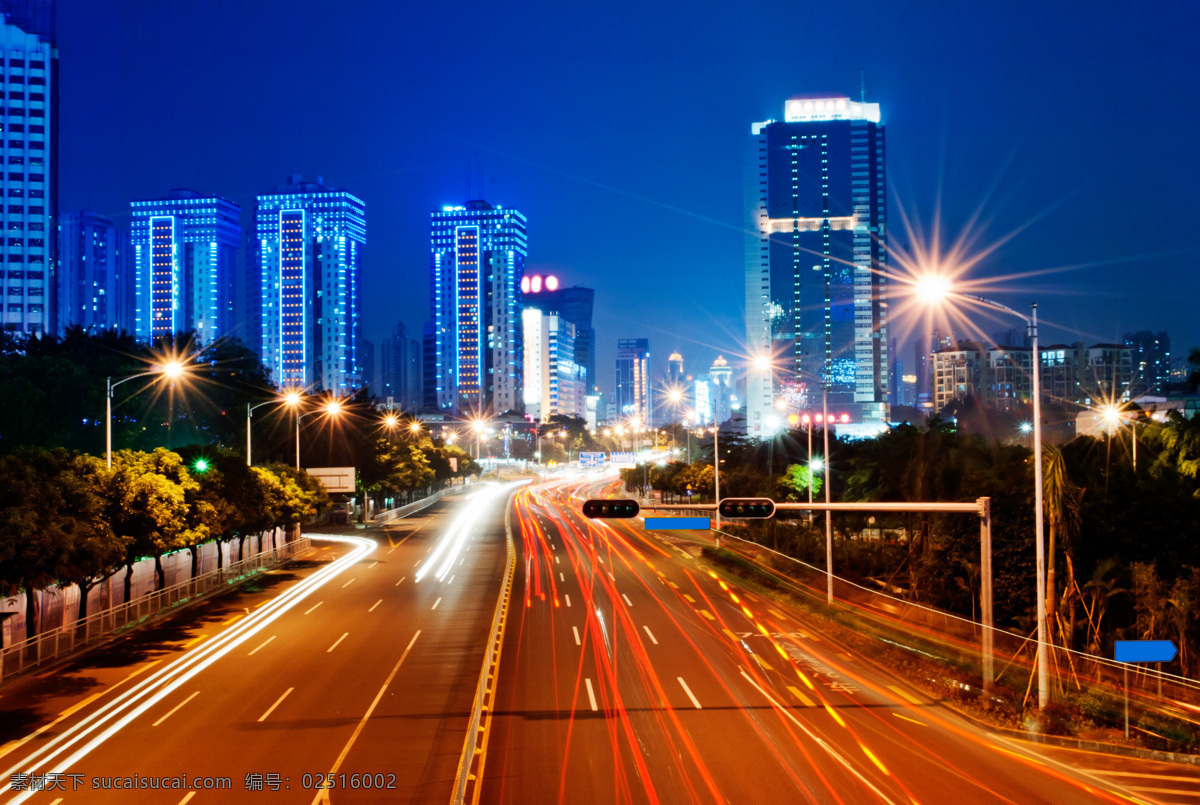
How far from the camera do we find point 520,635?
2961 cm

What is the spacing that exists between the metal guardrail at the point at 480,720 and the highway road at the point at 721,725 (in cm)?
25

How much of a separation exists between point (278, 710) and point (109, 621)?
1334cm

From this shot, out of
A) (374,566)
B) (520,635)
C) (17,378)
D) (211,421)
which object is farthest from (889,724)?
(211,421)

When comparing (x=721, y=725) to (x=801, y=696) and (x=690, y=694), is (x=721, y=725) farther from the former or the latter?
(x=801, y=696)

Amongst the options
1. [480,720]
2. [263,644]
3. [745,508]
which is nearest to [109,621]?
[263,644]

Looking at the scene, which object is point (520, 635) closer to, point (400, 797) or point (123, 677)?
point (123, 677)

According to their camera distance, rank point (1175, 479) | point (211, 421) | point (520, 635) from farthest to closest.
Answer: point (211, 421) → point (1175, 479) → point (520, 635)

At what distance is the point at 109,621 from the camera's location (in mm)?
30141

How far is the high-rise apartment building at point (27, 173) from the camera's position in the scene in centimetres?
14888

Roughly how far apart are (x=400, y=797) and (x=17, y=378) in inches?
2159

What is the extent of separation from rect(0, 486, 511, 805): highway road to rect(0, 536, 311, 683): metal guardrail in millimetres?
1002

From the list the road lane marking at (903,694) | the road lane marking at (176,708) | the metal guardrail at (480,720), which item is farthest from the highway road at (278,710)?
the road lane marking at (903,694)

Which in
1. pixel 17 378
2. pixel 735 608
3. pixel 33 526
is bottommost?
pixel 735 608

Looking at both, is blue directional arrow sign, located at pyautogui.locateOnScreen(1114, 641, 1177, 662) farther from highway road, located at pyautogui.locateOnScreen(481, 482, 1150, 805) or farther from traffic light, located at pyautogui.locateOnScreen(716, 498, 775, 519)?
traffic light, located at pyautogui.locateOnScreen(716, 498, 775, 519)
